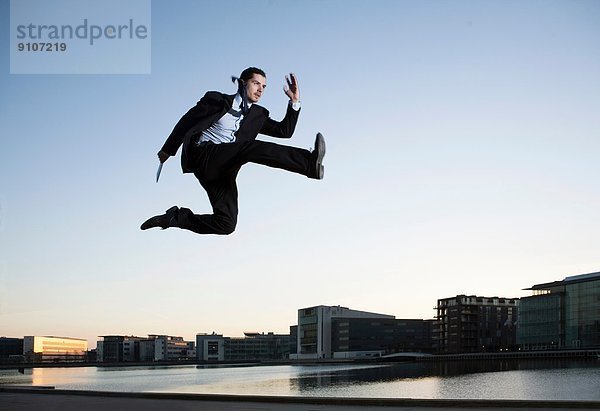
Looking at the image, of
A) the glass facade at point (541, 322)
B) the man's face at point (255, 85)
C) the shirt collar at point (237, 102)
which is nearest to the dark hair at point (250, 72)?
the man's face at point (255, 85)

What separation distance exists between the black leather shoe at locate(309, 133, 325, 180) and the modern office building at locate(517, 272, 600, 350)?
472ft

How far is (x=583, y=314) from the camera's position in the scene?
5679 inches

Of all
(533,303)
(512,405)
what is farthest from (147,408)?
(533,303)

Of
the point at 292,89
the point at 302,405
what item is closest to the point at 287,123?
the point at 292,89

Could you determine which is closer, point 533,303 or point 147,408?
point 147,408

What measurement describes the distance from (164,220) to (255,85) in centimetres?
229

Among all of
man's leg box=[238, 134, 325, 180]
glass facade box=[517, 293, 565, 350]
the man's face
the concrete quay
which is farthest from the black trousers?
glass facade box=[517, 293, 565, 350]

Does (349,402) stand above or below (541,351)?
above

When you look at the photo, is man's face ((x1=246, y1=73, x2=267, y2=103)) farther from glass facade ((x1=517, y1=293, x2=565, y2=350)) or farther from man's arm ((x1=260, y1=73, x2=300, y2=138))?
glass facade ((x1=517, y1=293, x2=565, y2=350))

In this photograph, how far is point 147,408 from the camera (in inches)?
901

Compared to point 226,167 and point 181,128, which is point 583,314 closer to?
point 226,167

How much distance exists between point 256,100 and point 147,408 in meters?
15.7

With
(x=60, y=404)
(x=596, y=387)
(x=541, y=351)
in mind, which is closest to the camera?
(x=60, y=404)

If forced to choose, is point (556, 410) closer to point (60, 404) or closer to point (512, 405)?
point (512, 405)
